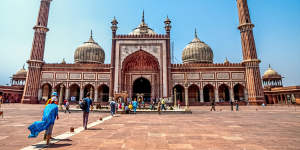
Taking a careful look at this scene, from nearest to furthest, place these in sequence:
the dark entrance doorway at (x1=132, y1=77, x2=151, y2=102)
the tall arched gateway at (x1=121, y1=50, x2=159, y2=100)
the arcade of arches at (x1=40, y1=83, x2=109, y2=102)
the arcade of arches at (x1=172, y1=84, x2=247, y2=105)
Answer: the tall arched gateway at (x1=121, y1=50, x2=159, y2=100), the arcade of arches at (x1=40, y1=83, x2=109, y2=102), the arcade of arches at (x1=172, y1=84, x2=247, y2=105), the dark entrance doorway at (x1=132, y1=77, x2=151, y2=102)

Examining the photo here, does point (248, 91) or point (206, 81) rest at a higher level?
point (206, 81)

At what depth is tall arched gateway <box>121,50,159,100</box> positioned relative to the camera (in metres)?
25.6

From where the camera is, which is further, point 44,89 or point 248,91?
point 44,89

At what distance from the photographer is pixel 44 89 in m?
27.3

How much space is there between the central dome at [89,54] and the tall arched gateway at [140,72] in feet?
31.3

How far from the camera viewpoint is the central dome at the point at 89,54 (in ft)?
105

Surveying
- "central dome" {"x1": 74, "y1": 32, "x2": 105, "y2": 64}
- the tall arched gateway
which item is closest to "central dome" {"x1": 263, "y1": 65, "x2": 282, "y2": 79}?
the tall arched gateway

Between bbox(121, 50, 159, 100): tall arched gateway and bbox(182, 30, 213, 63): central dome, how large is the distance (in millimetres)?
9366

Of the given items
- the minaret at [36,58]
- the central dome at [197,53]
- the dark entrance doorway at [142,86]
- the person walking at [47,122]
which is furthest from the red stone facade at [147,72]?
the person walking at [47,122]

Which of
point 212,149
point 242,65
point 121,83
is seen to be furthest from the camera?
point 242,65

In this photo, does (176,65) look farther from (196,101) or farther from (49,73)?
(49,73)

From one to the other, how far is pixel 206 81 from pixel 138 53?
11.5 meters

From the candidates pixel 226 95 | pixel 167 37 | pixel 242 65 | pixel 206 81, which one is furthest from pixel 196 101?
pixel 167 37

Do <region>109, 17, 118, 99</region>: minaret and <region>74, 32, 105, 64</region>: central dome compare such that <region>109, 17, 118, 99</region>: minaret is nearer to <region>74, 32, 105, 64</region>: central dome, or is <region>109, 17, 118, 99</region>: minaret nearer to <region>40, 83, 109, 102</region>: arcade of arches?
<region>40, 83, 109, 102</region>: arcade of arches
